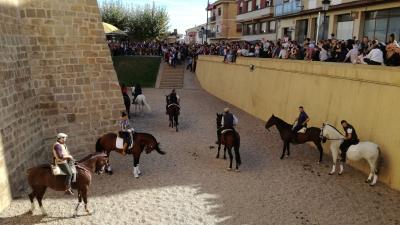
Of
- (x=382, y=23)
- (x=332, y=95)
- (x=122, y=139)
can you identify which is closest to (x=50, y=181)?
(x=122, y=139)

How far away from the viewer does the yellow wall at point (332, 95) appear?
11430 millimetres

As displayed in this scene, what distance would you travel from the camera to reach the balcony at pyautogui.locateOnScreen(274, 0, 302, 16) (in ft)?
99.5

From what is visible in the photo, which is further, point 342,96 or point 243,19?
point 243,19

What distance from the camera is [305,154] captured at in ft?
47.5

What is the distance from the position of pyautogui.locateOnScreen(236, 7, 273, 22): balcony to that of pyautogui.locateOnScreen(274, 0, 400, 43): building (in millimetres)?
4316

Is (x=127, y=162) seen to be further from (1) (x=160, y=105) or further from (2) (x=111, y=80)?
(1) (x=160, y=105)

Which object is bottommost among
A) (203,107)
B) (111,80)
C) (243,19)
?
(203,107)

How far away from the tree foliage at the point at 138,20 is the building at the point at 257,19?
37.9ft

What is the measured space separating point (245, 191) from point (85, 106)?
274 inches

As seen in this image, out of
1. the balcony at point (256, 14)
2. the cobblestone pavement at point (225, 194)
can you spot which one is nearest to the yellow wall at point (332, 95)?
the cobblestone pavement at point (225, 194)

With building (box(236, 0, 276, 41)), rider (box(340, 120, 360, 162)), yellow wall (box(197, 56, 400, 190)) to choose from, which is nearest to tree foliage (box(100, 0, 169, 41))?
building (box(236, 0, 276, 41))

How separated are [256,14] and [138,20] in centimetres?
1701

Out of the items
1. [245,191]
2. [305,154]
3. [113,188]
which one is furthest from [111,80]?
[305,154]

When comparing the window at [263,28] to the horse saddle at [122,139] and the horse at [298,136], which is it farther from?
the horse saddle at [122,139]
